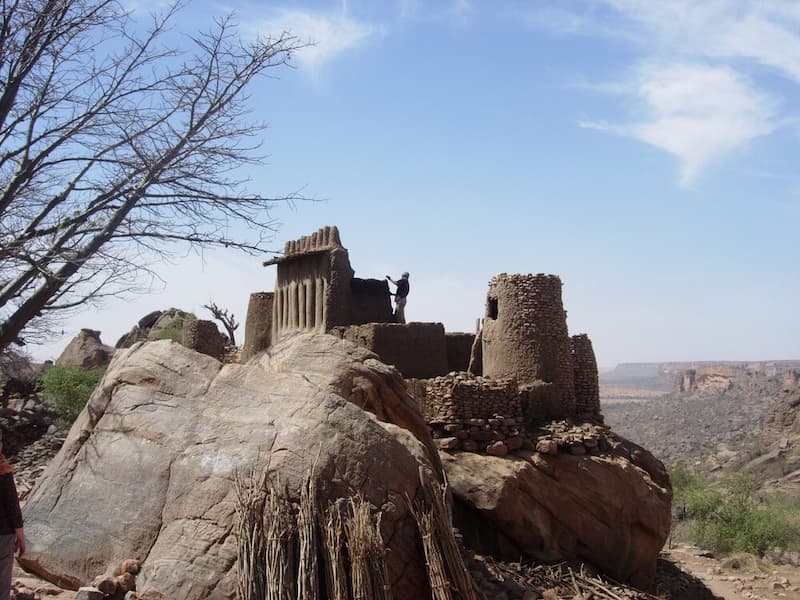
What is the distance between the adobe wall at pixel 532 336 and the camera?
526 inches

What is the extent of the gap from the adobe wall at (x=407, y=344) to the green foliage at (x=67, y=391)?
5.78 metres

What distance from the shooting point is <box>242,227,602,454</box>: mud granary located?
1222 cm

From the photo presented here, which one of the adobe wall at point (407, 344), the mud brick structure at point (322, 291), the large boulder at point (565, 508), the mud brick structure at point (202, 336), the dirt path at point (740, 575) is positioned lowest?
the dirt path at point (740, 575)

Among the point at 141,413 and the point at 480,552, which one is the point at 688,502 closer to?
the point at 480,552

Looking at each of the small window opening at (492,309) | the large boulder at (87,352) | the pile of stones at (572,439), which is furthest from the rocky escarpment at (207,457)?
the large boulder at (87,352)

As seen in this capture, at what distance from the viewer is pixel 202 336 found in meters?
17.9

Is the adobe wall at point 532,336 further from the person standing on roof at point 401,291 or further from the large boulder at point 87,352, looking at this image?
the large boulder at point 87,352

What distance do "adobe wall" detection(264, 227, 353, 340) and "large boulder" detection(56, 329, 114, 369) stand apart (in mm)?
10286

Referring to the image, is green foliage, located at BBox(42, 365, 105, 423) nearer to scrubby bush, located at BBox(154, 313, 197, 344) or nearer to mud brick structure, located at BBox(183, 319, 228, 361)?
mud brick structure, located at BBox(183, 319, 228, 361)

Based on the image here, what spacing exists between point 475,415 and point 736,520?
1300cm

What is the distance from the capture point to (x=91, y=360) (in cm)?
2484

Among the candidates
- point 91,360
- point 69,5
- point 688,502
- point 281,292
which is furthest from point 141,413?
point 688,502

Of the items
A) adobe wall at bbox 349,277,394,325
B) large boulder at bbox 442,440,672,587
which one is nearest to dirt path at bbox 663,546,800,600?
large boulder at bbox 442,440,672,587

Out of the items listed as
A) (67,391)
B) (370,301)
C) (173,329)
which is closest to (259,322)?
(370,301)
